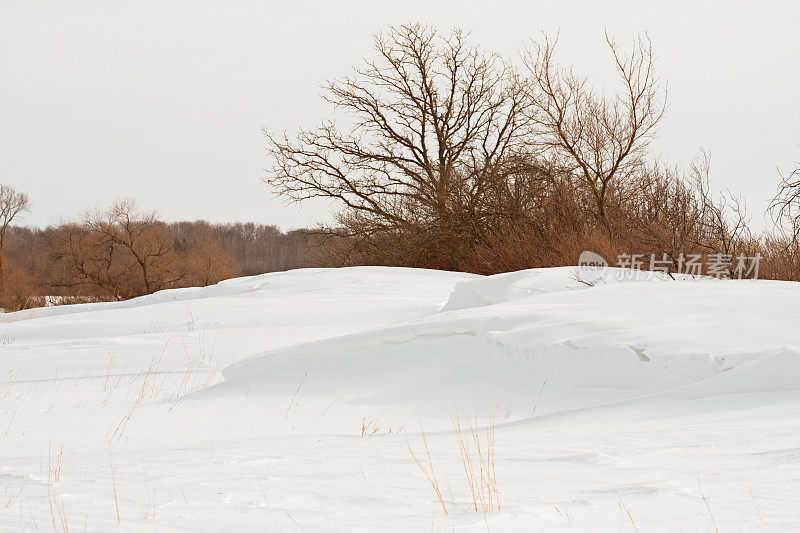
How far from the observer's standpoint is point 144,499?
89.7 inches

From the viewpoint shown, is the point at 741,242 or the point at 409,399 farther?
the point at 741,242

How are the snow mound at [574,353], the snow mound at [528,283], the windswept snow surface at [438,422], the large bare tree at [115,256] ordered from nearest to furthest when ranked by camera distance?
the windswept snow surface at [438,422] → the snow mound at [574,353] → the snow mound at [528,283] → the large bare tree at [115,256]

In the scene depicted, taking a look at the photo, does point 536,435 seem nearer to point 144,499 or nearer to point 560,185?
point 144,499

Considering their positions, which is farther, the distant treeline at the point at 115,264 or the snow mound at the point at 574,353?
the distant treeline at the point at 115,264

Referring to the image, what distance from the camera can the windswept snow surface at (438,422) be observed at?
81.7 inches

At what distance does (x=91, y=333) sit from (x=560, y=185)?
1131 cm

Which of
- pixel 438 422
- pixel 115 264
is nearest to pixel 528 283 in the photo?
pixel 438 422

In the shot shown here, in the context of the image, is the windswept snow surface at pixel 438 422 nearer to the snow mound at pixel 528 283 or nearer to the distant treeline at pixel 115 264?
the snow mound at pixel 528 283

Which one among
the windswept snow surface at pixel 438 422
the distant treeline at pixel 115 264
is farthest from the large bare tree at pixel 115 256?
the windswept snow surface at pixel 438 422

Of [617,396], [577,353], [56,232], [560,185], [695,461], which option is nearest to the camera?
[695,461]

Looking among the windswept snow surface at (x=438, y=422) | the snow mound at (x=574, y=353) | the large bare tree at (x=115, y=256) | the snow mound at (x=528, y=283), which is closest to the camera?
the windswept snow surface at (x=438, y=422)

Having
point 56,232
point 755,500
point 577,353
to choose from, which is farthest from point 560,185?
point 56,232

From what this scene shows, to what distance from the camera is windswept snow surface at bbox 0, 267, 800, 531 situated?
208cm

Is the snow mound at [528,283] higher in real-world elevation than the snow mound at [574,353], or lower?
higher
